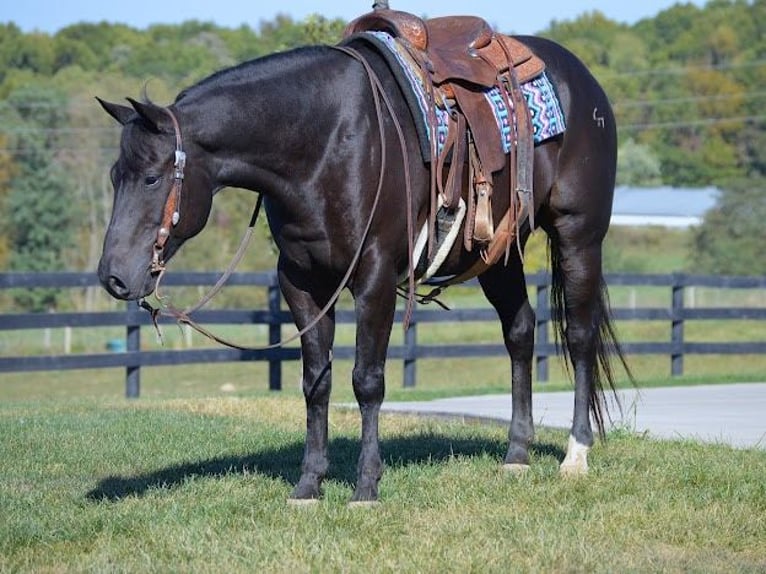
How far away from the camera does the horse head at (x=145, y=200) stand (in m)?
5.47

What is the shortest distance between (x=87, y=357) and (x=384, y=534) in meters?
9.22

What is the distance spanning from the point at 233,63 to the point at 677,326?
1678 cm

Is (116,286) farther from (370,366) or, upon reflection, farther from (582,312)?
(582,312)

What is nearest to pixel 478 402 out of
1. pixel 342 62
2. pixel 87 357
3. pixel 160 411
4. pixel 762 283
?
pixel 160 411

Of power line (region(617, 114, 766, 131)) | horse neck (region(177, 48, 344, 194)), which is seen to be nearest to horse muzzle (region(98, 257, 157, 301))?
horse neck (region(177, 48, 344, 194))

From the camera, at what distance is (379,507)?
582 centimetres

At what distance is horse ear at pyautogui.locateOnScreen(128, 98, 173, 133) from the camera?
17.8 ft

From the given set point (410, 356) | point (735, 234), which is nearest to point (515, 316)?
point (410, 356)

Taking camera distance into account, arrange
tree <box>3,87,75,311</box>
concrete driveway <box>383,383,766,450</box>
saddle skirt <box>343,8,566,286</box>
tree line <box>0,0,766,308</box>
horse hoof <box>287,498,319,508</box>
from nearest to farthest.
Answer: horse hoof <box>287,498,319,508</box>
saddle skirt <box>343,8,566,286</box>
concrete driveway <box>383,383,766,450</box>
tree <box>3,87,75,311</box>
tree line <box>0,0,766,308</box>

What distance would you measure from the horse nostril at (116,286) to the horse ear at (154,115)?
0.71 metres

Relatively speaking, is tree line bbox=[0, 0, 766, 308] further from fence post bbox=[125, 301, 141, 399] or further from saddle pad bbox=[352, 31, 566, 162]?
saddle pad bbox=[352, 31, 566, 162]

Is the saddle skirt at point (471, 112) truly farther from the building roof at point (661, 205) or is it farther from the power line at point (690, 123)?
the power line at point (690, 123)

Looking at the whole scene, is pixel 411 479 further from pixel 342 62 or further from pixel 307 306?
pixel 342 62

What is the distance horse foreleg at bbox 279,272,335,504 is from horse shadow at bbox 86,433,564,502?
342 mm
